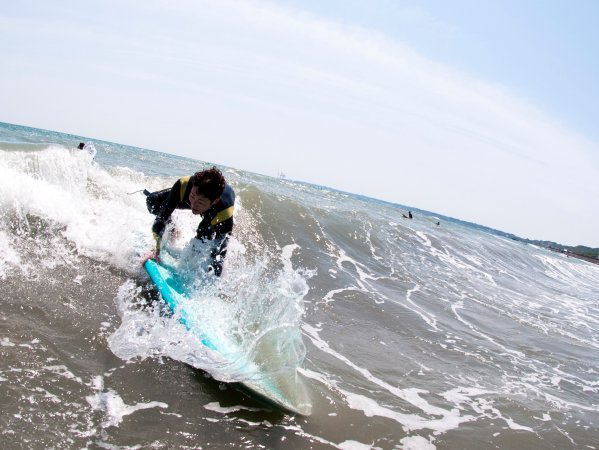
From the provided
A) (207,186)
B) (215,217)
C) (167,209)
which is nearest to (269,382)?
(207,186)

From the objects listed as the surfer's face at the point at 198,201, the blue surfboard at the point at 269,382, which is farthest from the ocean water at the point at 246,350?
the surfer's face at the point at 198,201

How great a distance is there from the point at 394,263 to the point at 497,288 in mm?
3230

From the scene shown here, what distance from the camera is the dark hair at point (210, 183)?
168 inches

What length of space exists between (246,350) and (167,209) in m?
2.32

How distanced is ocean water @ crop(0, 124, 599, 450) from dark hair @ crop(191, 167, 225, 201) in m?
1.06

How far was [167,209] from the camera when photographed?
5355 millimetres

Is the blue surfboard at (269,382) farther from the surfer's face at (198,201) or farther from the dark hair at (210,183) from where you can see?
the dark hair at (210,183)

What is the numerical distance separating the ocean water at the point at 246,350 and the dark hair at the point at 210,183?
106 cm

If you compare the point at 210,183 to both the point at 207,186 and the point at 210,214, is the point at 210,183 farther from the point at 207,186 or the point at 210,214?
the point at 210,214

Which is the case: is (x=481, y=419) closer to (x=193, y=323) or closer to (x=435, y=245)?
(x=193, y=323)

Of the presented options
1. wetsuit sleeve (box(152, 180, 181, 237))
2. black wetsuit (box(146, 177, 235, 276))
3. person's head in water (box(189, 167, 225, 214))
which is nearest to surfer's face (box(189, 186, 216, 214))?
person's head in water (box(189, 167, 225, 214))

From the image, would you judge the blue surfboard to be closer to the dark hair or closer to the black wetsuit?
the black wetsuit

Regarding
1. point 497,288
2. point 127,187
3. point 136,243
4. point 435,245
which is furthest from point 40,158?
point 435,245

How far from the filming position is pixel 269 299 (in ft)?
13.7
